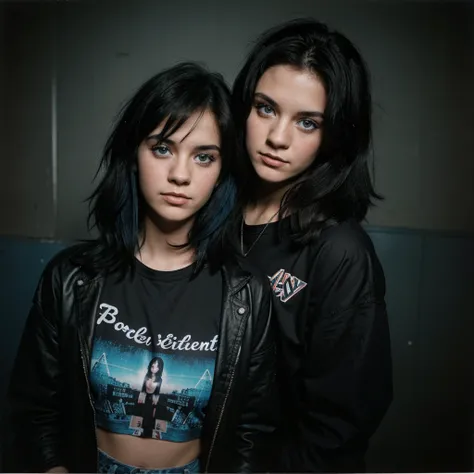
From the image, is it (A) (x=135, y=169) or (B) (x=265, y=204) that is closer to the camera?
(A) (x=135, y=169)

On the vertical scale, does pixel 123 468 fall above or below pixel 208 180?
below

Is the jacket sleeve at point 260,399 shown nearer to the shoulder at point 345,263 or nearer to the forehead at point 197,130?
the shoulder at point 345,263

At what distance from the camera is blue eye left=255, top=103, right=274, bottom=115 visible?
1.10 metres

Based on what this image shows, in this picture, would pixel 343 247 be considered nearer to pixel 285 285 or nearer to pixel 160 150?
pixel 285 285

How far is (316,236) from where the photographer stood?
1.12 metres

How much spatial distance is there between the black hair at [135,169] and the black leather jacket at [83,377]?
6cm

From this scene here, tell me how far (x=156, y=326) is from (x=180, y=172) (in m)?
0.29

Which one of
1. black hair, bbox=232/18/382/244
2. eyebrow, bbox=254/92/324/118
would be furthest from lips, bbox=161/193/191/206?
eyebrow, bbox=254/92/324/118

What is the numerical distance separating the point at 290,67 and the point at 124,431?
29.5 inches

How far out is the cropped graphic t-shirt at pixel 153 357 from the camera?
41.4 inches

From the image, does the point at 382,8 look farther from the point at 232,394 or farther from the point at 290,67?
the point at 232,394

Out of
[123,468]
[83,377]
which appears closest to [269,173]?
[83,377]

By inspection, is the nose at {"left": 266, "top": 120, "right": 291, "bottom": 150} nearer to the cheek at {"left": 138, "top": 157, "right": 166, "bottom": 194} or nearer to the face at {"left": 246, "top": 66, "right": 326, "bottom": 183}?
the face at {"left": 246, "top": 66, "right": 326, "bottom": 183}

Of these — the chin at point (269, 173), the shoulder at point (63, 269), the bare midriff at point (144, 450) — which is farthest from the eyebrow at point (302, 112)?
the bare midriff at point (144, 450)
